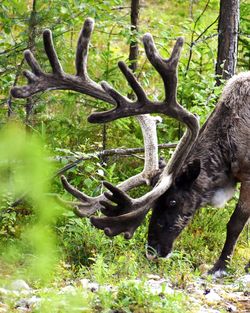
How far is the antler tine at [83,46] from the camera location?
555 centimetres

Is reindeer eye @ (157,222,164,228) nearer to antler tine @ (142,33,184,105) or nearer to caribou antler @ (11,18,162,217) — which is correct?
caribou antler @ (11,18,162,217)

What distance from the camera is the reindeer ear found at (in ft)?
21.8

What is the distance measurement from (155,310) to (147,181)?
2111 mm

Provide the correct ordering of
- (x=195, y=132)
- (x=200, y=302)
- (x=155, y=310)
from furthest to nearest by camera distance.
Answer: (x=195, y=132) → (x=200, y=302) → (x=155, y=310)

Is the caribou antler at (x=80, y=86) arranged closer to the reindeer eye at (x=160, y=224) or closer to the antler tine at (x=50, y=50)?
the antler tine at (x=50, y=50)

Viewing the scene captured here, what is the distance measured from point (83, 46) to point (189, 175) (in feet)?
5.61


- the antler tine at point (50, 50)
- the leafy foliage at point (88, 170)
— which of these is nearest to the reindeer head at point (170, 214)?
the leafy foliage at point (88, 170)

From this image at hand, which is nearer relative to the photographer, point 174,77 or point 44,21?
point 174,77

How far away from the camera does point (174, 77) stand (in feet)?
18.8

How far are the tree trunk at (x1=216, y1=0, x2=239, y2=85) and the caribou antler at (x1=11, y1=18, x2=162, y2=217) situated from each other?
2765mm

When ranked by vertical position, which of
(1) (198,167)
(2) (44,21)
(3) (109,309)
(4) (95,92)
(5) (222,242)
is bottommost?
(5) (222,242)

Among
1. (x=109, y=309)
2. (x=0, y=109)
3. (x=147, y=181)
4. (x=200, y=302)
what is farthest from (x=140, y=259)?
(x=0, y=109)

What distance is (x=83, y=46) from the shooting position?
5840mm

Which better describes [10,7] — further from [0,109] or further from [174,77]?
[174,77]
